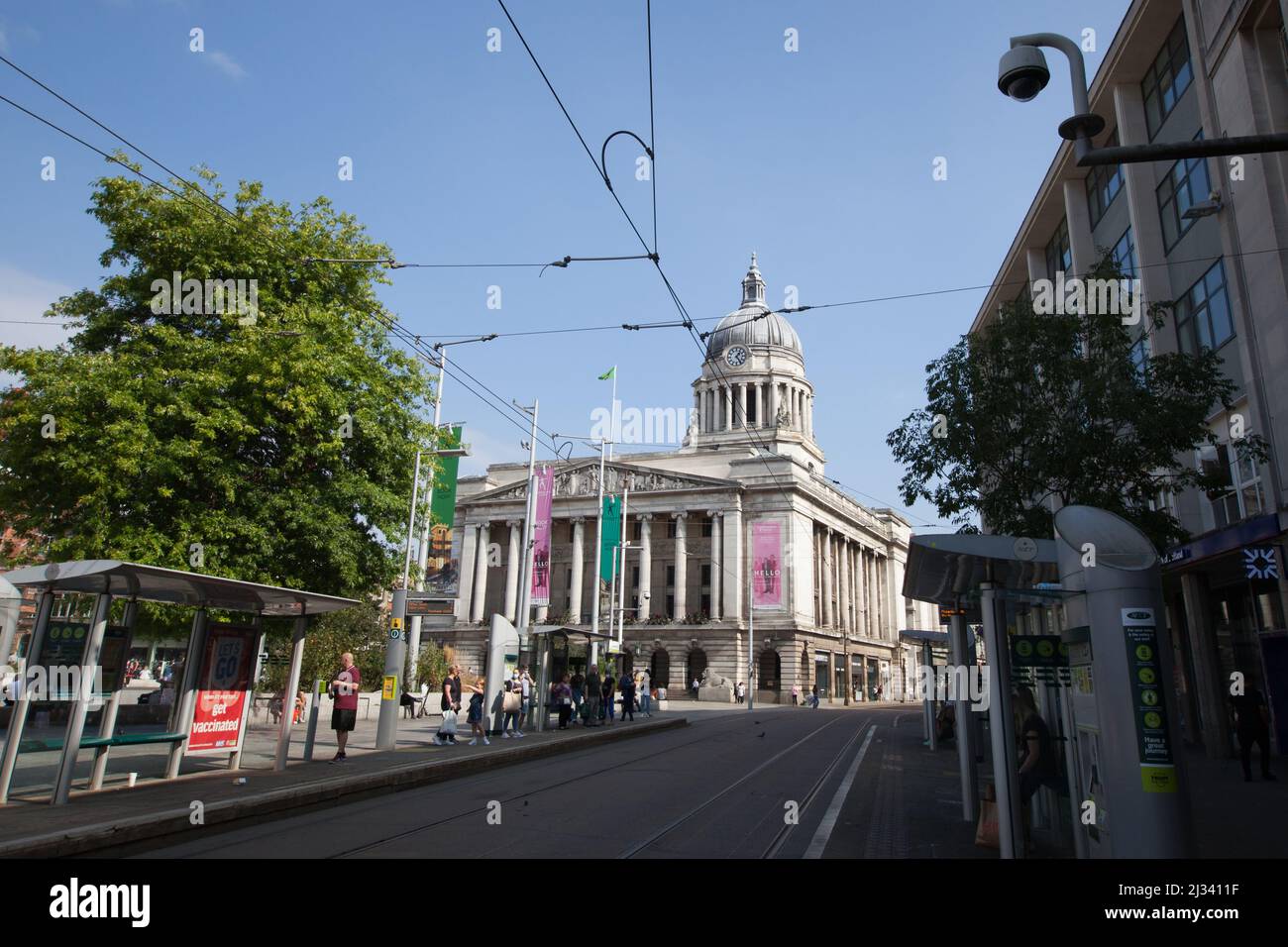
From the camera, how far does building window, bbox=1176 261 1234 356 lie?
19391 millimetres

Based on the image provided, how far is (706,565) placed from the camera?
74688 mm

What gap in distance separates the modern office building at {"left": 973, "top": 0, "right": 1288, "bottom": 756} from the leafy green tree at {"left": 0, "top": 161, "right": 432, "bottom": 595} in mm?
18050

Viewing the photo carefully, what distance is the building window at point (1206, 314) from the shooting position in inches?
763

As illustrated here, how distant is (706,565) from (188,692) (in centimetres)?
6353

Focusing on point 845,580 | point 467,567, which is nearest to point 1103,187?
point 845,580

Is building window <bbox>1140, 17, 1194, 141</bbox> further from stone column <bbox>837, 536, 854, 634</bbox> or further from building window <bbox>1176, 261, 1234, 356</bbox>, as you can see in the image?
stone column <bbox>837, 536, 854, 634</bbox>

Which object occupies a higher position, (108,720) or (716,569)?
(716,569)

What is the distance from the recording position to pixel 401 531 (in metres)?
22.6

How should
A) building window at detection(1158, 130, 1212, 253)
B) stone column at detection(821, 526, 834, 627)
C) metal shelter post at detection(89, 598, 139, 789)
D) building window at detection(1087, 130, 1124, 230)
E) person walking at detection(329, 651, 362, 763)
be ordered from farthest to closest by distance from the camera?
stone column at detection(821, 526, 834, 627)
building window at detection(1087, 130, 1124, 230)
building window at detection(1158, 130, 1212, 253)
person walking at detection(329, 651, 362, 763)
metal shelter post at detection(89, 598, 139, 789)

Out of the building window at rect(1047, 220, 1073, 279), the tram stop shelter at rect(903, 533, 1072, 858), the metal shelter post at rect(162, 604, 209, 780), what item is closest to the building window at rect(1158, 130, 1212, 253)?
the building window at rect(1047, 220, 1073, 279)

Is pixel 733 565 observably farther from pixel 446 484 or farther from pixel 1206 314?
pixel 1206 314
